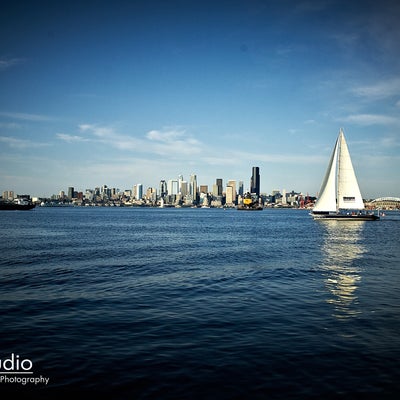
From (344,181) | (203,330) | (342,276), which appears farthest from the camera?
(344,181)

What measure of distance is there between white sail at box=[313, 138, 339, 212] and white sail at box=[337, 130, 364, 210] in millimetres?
2281

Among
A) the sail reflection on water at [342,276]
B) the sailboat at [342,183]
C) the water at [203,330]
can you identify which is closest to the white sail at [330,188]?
the sailboat at [342,183]

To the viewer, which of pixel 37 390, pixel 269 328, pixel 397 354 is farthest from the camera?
pixel 269 328

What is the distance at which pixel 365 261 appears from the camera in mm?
37500

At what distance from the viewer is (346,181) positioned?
10375cm

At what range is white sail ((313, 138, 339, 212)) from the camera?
10687 cm

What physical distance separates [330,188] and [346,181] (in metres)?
5.28

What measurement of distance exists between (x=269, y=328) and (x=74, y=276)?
17.6 m

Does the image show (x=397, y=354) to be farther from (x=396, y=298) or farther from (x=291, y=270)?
(x=291, y=270)

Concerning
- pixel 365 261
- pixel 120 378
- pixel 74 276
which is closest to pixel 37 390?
pixel 120 378

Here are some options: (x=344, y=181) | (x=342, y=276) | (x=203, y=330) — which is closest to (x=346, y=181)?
(x=344, y=181)

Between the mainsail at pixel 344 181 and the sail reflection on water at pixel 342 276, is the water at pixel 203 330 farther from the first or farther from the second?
the mainsail at pixel 344 181

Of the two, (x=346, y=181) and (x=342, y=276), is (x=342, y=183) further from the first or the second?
(x=342, y=276)

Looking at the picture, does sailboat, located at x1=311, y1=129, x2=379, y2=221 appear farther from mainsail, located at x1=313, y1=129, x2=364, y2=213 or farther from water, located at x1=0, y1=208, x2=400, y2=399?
water, located at x1=0, y1=208, x2=400, y2=399
